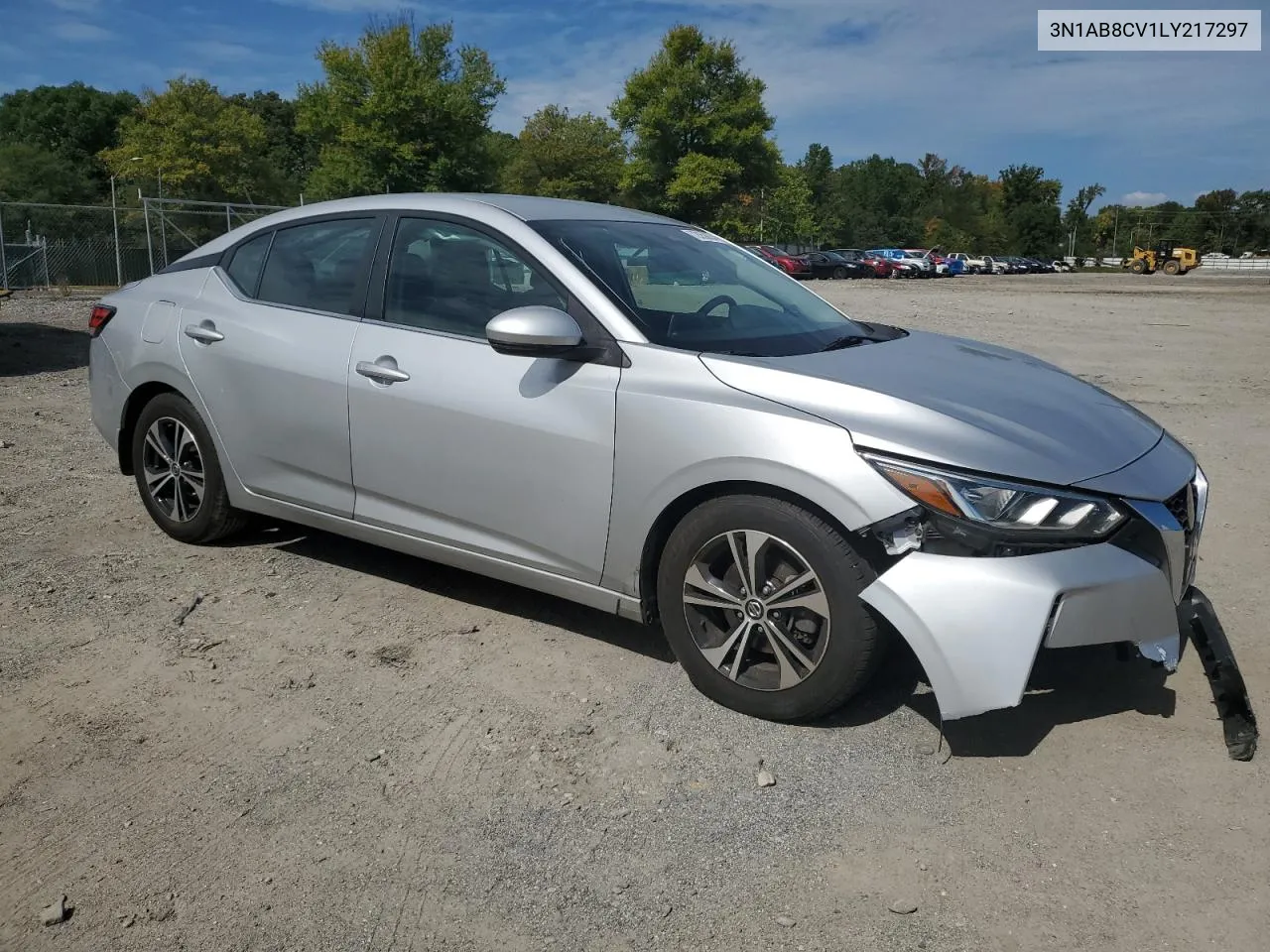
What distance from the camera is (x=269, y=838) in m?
2.82

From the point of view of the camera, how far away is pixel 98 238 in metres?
26.8

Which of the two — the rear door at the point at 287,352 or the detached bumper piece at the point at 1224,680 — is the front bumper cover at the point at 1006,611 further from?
the rear door at the point at 287,352

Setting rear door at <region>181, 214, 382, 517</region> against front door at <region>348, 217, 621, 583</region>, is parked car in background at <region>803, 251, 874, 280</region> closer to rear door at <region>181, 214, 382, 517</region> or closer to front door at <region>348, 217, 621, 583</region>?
rear door at <region>181, 214, 382, 517</region>

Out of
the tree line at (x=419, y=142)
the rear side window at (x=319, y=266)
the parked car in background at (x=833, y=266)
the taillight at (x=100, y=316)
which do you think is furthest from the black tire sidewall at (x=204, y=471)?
the parked car in background at (x=833, y=266)

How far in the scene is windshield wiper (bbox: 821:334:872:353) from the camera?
12.9 ft

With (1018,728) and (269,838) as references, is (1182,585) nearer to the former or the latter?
(1018,728)

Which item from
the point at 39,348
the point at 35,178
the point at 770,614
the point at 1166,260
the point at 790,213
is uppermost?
the point at 790,213

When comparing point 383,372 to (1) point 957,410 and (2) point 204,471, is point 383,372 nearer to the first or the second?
(2) point 204,471

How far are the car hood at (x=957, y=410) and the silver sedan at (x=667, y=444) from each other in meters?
0.01

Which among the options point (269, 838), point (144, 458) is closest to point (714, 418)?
point (269, 838)

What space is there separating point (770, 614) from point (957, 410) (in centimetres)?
86

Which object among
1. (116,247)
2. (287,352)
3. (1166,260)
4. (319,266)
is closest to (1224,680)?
(287,352)

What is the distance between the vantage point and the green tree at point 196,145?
47125mm

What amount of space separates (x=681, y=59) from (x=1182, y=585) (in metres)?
60.7
